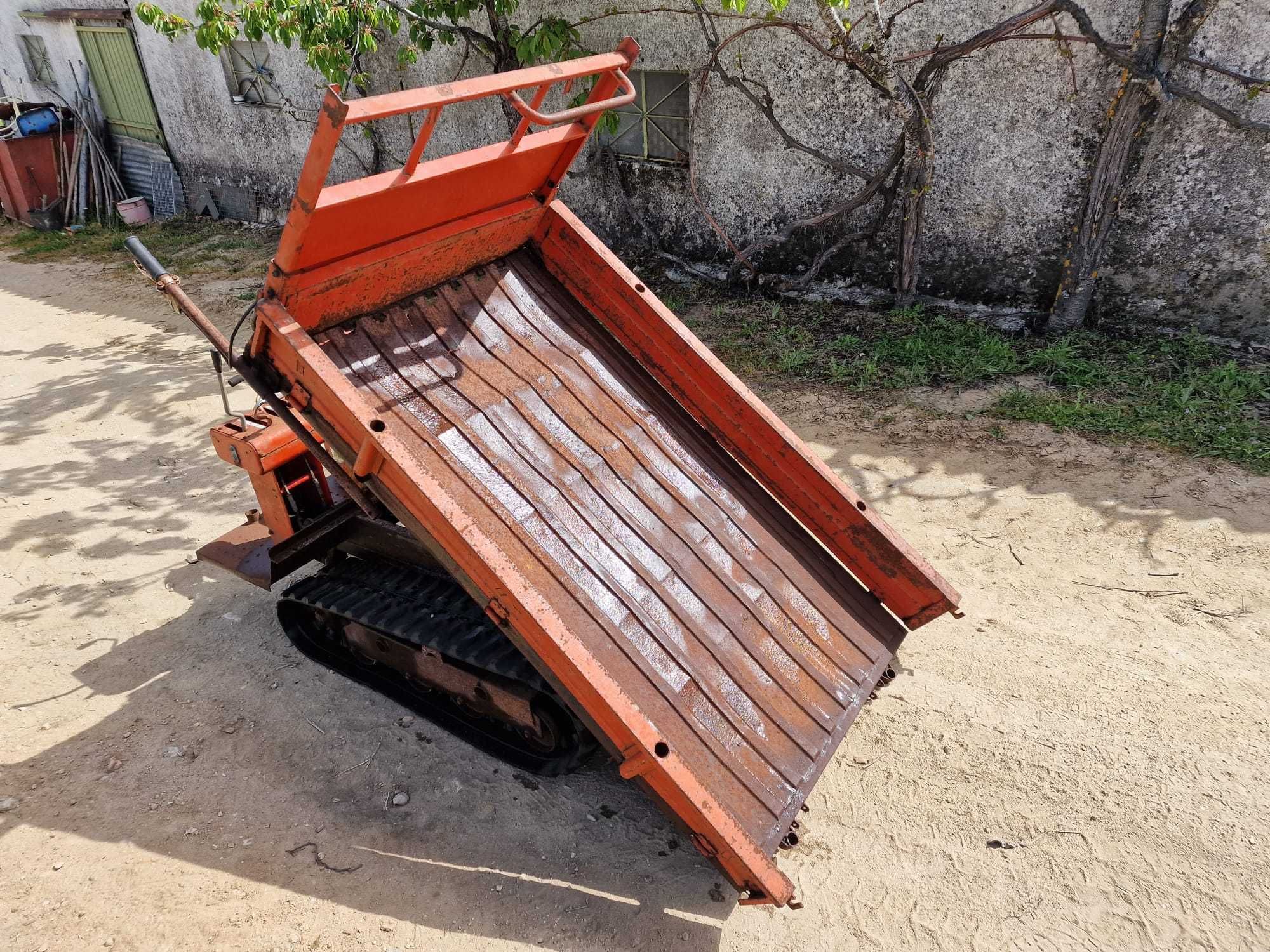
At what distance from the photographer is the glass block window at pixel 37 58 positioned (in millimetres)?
14062

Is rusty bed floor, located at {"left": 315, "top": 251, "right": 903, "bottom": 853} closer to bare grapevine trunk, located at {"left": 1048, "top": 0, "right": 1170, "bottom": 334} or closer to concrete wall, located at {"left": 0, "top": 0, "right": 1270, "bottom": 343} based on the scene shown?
bare grapevine trunk, located at {"left": 1048, "top": 0, "right": 1170, "bottom": 334}

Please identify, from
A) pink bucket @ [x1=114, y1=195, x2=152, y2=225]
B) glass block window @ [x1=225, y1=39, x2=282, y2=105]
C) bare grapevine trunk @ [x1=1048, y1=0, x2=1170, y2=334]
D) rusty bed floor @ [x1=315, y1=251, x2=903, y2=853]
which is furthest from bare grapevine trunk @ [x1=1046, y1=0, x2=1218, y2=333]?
pink bucket @ [x1=114, y1=195, x2=152, y2=225]

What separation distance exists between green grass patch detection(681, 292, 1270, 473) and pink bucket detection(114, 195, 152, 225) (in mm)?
10014

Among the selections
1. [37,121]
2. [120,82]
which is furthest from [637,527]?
[37,121]

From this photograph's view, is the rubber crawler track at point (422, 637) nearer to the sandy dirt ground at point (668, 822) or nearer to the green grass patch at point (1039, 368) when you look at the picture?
the sandy dirt ground at point (668, 822)

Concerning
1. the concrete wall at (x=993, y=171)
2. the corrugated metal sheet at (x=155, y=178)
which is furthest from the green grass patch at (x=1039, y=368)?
the corrugated metal sheet at (x=155, y=178)

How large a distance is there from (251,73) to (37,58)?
6089mm

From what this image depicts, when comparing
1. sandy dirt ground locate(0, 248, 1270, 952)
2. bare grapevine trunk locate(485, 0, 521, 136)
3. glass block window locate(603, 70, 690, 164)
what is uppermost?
bare grapevine trunk locate(485, 0, 521, 136)

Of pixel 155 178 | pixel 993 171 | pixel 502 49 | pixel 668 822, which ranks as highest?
pixel 502 49

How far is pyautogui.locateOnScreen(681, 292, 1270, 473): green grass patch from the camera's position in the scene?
18.0 feet

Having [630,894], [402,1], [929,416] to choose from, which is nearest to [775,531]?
[630,894]

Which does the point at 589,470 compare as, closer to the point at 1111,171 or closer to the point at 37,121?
the point at 1111,171

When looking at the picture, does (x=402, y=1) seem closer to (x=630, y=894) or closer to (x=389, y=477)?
(x=389, y=477)

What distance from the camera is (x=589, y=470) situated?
11.3 ft
